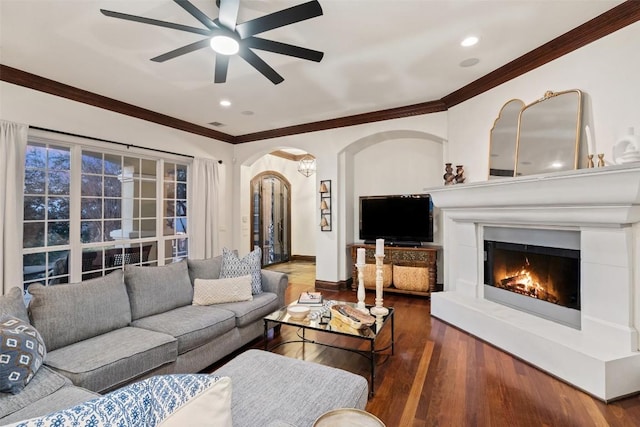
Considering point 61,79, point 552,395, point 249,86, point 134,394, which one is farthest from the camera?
point 249,86

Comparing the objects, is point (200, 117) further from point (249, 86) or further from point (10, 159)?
point (10, 159)

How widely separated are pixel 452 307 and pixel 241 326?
2337 millimetres

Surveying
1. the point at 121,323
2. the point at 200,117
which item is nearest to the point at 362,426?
the point at 121,323

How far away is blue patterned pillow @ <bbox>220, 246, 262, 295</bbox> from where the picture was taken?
332cm

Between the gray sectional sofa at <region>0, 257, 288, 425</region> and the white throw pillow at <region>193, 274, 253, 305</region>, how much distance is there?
72mm

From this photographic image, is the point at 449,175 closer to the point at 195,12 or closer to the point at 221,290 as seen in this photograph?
the point at 221,290

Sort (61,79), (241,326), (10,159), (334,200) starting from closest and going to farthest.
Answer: (241,326) → (10,159) → (61,79) → (334,200)

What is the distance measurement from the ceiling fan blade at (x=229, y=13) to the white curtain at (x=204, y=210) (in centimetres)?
342

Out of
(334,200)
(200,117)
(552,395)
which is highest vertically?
(200,117)

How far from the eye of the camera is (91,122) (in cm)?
388

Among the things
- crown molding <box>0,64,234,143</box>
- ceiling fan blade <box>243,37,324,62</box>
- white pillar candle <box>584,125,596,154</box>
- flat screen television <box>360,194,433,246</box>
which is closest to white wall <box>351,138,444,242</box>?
flat screen television <box>360,194,433,246</box>

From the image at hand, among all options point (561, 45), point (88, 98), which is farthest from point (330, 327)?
point (88, 98)

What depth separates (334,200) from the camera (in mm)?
5156

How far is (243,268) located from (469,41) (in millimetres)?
3070
